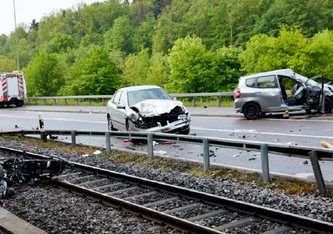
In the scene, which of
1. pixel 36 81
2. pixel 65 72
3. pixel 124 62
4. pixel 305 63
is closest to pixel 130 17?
pixel 124 62

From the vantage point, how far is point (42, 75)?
6956cm

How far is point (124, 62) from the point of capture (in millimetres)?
110875

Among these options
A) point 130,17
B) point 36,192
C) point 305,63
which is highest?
point 130,17

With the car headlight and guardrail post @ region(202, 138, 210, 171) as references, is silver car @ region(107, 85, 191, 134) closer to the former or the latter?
the car headlight

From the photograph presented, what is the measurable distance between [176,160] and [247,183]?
8.78ft

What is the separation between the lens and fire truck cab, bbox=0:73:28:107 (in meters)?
42.9

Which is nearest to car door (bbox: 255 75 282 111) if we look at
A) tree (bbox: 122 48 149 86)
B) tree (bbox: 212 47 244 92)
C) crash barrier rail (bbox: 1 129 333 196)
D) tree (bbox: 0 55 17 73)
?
crash barrier rail (bbox: 1 129 333 196)

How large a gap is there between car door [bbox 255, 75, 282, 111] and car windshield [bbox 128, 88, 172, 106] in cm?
488

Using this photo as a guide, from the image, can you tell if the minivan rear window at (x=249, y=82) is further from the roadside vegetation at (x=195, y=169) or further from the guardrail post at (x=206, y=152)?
the guardrail post at (x=206, y=152)

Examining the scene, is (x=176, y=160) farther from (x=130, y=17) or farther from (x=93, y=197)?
(x=130, y=17)

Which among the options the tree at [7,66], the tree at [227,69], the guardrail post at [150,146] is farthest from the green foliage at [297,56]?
the tree at [7,66]

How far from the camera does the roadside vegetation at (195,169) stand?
754cm

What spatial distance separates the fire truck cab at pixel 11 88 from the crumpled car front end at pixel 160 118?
3211 centimetres

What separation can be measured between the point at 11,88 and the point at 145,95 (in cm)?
3147
